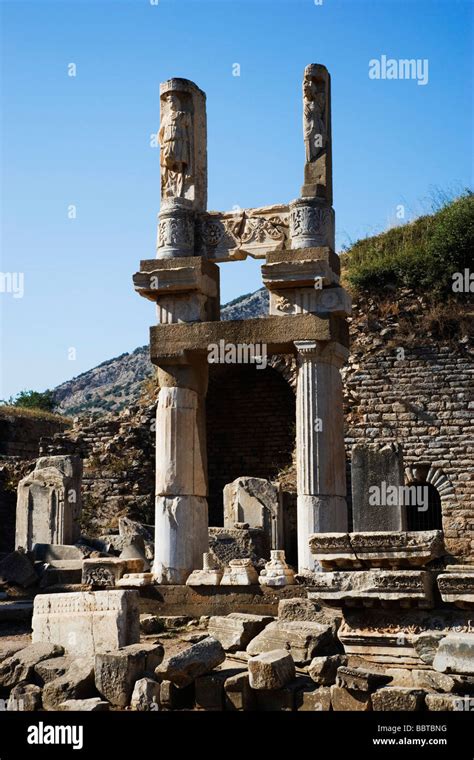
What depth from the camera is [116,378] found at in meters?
64.4

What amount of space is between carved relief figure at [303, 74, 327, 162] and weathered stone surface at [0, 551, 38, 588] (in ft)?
22.5

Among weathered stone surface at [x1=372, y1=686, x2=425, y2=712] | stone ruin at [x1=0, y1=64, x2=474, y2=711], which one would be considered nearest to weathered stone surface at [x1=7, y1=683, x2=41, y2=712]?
stone ruin at [x1=0, y1=64, x2=474, y2=711]

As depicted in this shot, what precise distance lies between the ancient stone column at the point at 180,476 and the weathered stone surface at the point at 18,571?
2.68m

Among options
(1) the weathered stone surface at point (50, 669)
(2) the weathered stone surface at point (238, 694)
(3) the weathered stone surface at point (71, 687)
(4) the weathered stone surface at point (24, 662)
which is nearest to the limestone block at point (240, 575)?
(4) the weathered stone surface at point (24, 662)

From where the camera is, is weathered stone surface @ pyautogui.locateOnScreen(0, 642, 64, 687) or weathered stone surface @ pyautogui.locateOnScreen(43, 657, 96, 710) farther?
weathered stone surface @ pyautogui.locateOnScreen(0, 642, 64, 687)

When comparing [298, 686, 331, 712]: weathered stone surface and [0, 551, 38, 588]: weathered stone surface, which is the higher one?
[0, 551, 38, 588]: weathered stone surface

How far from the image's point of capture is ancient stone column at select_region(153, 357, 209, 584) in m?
12.8

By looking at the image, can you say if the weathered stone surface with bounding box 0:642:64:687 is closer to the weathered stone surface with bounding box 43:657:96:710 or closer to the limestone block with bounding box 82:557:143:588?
the weathered stone surface with bounding box 43:657:96:710

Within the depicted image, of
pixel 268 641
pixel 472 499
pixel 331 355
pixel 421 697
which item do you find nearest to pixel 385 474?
pixel 331 355

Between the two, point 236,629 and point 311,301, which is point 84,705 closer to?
point 236,629

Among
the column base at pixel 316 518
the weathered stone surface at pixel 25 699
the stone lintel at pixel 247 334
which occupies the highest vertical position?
the stone lintel at pixel 247 334

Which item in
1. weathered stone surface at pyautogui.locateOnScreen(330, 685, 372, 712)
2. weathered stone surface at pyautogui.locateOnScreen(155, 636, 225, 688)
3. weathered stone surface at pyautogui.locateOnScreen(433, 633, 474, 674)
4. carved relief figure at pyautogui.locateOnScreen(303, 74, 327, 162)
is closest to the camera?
weathered stone surface at pyautogui.locateOnScreen(433, 633, 474, 674)

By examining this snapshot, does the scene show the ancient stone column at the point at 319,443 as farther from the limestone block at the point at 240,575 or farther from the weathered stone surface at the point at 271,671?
the weathered stone surface at the point at 271,671

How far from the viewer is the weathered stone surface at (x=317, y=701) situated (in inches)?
313
